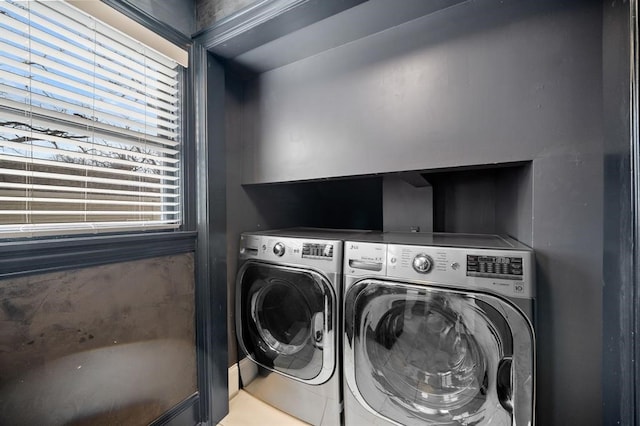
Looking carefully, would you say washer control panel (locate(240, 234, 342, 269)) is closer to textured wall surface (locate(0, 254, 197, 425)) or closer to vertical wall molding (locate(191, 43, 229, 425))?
vertical wall molding (locate(191, 43, 229, 425))

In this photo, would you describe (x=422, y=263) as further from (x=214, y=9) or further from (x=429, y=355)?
(x=214, y=9)

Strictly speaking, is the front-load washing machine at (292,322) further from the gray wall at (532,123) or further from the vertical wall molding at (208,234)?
the gray wall at (532,123)

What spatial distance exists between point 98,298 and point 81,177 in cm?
48

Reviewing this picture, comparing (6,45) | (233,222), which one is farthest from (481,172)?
(6,45)

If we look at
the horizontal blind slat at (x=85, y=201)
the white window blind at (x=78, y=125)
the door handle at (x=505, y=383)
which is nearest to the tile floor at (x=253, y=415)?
the door handle at (x=505, y=383)

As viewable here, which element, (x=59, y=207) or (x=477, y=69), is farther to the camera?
(x=477, y=69)

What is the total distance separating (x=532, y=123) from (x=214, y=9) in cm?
156

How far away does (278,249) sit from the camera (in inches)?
55.8

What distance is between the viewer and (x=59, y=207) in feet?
3.05

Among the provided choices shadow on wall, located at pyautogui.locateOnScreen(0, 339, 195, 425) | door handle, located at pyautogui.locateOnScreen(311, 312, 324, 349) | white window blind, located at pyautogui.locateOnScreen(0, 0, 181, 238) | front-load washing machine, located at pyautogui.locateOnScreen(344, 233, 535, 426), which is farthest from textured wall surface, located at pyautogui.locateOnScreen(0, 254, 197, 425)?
front-load washing machine, located at pyautogui.locateOnScreen(344, 233, 535, 426)

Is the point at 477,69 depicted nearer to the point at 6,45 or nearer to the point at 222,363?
the point at 6,45

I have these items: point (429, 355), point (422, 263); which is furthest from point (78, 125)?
point (429, 355)

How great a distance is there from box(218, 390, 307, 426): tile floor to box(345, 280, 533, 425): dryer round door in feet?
1.66

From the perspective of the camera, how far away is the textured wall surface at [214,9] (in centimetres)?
124
